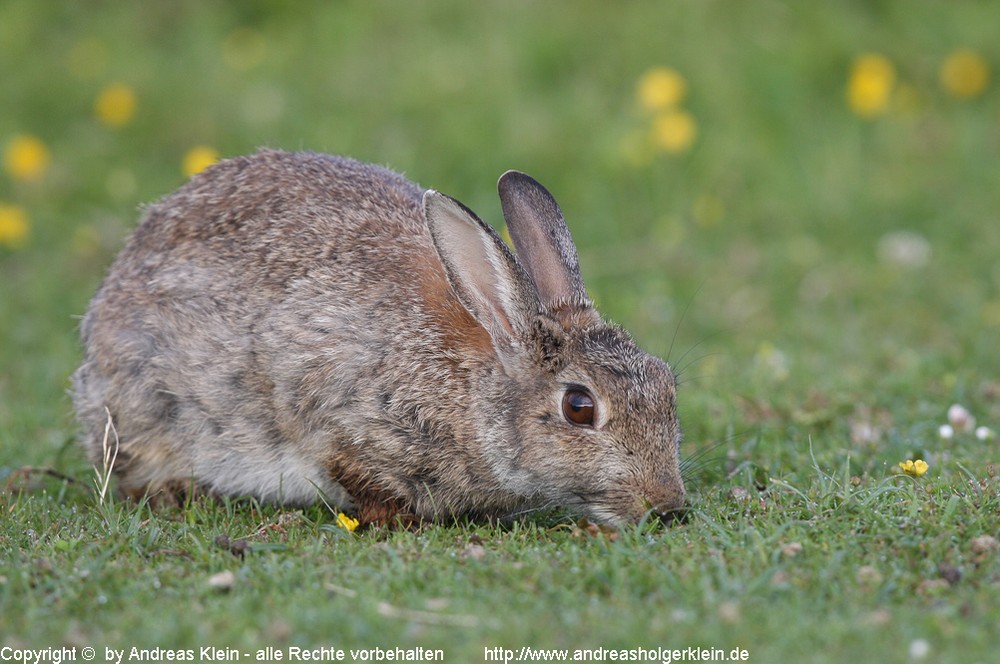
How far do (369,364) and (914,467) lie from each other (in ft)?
8.04

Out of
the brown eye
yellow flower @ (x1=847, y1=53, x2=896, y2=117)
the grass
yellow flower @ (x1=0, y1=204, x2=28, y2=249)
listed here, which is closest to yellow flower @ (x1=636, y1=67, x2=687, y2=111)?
the grass

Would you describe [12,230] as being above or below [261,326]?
above

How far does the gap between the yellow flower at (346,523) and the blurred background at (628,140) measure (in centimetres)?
284

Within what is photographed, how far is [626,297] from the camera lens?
9594 millimetres

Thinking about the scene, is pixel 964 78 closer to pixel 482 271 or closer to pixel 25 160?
pixel 482 271

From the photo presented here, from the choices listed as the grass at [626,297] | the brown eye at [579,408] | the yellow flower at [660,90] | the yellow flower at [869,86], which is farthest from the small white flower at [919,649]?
the yellow flower at [869,86]

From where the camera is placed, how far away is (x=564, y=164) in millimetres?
10789

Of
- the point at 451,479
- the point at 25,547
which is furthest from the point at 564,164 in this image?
the point at 25,547

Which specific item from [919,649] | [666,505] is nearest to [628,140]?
[666,505]

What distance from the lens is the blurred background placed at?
9289 mm

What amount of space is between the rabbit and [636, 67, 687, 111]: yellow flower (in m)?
4.86

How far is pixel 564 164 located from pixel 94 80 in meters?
4.33

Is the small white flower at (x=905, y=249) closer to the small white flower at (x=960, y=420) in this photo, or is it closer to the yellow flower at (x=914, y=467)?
the small white flower at (x=960, y=420)

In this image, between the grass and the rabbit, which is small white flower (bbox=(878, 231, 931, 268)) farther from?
the rabbit
